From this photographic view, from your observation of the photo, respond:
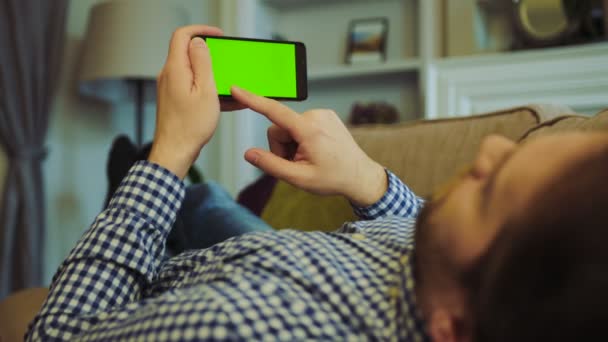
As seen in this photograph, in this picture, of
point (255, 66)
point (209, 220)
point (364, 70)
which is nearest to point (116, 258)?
point (255, 66)

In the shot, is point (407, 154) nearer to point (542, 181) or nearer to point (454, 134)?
point (454, 134)

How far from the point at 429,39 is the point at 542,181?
89.3 inches

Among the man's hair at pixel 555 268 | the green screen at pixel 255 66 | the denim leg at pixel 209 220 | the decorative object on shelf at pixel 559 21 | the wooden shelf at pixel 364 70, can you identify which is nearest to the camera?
the man's hair at pixel 555 268

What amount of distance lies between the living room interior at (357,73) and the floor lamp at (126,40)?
2 centimetres

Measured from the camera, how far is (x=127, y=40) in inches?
95.8

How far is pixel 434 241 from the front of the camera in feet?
1.67

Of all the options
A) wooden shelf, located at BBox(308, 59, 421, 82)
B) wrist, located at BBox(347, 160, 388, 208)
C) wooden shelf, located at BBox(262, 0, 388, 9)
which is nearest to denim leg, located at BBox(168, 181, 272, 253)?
wrist, located at BBox(347, 160, 388, 208)

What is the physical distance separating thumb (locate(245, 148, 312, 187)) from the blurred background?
52.1 inches

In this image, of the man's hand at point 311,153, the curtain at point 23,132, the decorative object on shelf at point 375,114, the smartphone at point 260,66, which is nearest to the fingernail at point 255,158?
the man's hand at point 311,153

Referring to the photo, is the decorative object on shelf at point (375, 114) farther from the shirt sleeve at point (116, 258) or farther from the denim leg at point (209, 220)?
the shirt sleeve at point (116, 258)

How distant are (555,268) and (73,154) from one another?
2642 millimetres

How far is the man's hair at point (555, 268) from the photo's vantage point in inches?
14.8

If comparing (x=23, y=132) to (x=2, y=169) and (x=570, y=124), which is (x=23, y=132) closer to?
(x=2, y=169)

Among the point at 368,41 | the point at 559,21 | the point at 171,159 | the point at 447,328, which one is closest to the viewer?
the point at 447,328
